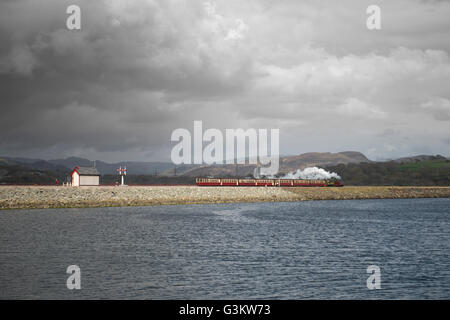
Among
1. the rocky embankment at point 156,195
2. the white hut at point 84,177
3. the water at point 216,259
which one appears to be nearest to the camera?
the water at point 216,259

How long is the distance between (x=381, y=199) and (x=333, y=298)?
123105 millimetres

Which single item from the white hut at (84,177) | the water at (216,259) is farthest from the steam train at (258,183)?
the water at (216,259)

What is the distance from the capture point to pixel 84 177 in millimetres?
93375

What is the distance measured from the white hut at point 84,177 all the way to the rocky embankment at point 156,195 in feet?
31.5

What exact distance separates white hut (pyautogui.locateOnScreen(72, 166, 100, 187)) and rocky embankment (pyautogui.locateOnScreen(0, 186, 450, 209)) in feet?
31.5

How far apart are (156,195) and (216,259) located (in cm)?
5978

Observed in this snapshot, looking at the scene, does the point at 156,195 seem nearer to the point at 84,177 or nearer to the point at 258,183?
the point at 84,177

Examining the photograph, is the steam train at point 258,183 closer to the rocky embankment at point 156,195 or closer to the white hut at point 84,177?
the rocky embankment at point 156,195

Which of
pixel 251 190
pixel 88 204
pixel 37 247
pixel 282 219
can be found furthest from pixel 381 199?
pixel 37 247

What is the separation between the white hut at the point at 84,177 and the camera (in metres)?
92.6

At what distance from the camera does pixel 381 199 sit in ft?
452

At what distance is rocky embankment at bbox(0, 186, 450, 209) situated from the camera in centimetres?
7456

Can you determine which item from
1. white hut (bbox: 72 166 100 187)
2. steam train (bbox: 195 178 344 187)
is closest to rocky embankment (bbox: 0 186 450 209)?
steam train (bbox: 195 178 344 187)
